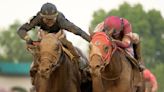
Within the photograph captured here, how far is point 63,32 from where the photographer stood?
565 inches

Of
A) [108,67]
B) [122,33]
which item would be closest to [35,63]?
[108,67]

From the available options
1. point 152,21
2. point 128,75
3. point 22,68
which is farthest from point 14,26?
point 128,75

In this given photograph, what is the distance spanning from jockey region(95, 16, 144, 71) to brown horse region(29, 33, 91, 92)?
0.95 meters

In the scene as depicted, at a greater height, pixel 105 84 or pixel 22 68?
pixel 22 68

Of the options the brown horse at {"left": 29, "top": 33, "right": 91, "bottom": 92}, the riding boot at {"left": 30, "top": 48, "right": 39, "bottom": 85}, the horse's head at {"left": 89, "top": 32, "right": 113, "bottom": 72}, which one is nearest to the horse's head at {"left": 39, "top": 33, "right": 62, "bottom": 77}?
the brown horse at {"left": 29, "top": 33, "right": 91, "bottom": 92}

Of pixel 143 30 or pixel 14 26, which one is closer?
pixel 143 30

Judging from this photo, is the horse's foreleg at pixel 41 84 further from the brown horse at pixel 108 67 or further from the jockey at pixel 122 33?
the jockey at pixel 122 33

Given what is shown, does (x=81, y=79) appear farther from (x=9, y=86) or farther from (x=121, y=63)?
(x=9, y=86)

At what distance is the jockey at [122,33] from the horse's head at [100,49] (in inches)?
13.1

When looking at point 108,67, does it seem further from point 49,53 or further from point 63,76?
point 49,53

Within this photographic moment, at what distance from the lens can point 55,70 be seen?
14328 millimetres

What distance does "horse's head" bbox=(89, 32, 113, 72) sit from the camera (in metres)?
14.2

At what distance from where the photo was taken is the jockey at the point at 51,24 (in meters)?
14.7

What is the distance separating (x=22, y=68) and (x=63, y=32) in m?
63.7
